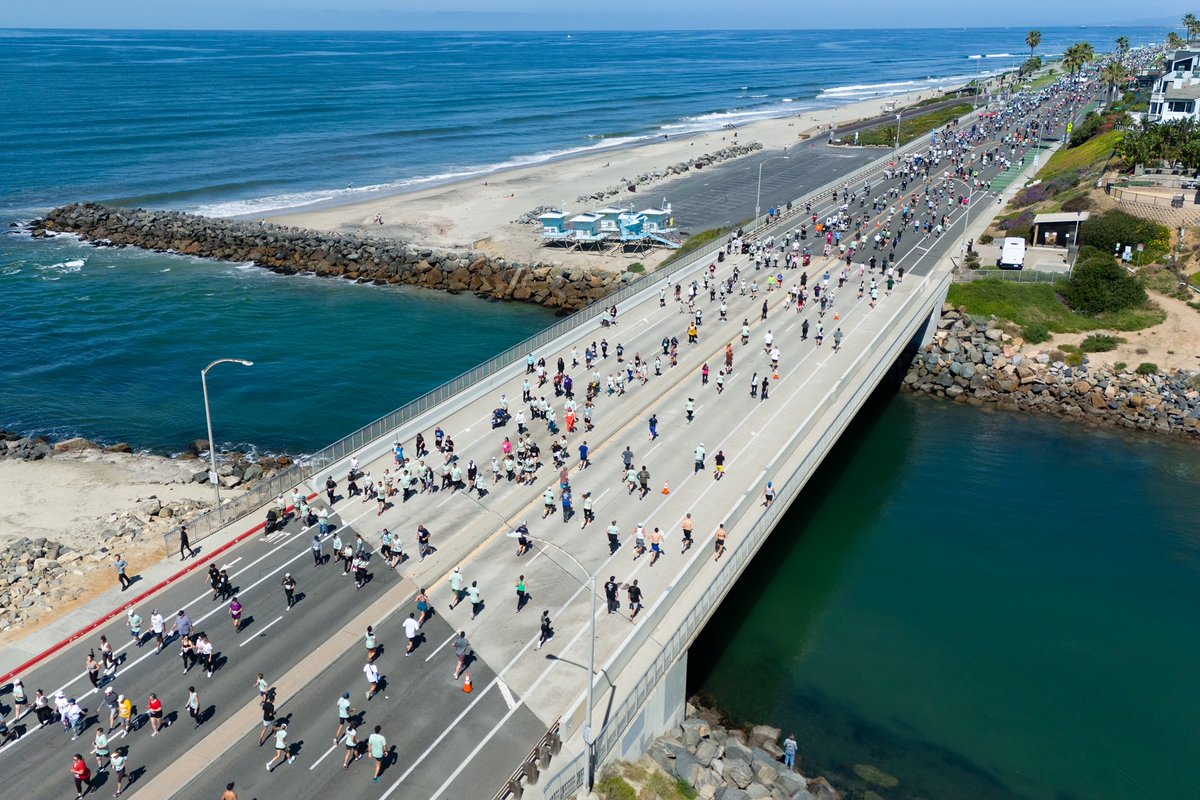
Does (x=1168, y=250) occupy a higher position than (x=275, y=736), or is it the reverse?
(x=1168, y=250)

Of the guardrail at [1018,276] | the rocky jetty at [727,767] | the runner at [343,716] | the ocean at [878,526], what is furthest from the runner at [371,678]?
the guardrail at [1018,276]

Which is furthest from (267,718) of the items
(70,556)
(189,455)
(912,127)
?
(912,127)

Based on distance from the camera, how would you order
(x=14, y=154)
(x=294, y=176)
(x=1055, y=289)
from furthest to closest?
(x=14, y=154) → (x=294, y=176) → (x=1055, y=289)

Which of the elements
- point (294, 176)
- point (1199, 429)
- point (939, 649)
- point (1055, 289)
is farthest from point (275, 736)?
point (294, 176)

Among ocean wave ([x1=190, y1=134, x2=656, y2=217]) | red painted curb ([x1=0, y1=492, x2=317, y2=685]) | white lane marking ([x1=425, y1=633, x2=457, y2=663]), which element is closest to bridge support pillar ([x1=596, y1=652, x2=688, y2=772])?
white lane marking ([x1=425, y1=633, x2=457, y2=663])

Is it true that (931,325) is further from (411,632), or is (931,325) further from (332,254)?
(332,254)

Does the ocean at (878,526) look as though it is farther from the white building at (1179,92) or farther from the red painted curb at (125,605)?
the white building at (1179,92)

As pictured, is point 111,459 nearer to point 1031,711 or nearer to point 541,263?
point 541,263
